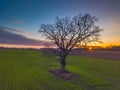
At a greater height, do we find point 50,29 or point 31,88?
point 50,29

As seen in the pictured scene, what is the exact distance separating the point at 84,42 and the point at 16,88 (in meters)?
27.2

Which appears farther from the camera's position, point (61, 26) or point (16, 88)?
point (61, 26)

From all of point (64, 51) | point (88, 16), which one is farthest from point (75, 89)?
point (88, 16)

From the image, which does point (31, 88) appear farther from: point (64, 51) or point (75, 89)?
point (64, 51)

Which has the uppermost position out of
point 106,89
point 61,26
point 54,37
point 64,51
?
point 61,26

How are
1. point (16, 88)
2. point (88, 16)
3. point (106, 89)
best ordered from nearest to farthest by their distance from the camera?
point (16, 88), point (106, 89), point (88, 16)

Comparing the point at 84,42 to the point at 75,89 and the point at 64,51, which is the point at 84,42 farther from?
the point at 75,89

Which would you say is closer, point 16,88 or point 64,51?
point 16,88

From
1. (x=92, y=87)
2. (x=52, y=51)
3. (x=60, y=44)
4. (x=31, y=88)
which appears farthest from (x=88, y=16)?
(x=31, y=88)

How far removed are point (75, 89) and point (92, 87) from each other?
3980mm

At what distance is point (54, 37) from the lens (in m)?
49.7

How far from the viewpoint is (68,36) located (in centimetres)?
4919

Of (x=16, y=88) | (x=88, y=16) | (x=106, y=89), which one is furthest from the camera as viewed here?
(x=88, y=16)

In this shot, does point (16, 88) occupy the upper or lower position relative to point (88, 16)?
lower
